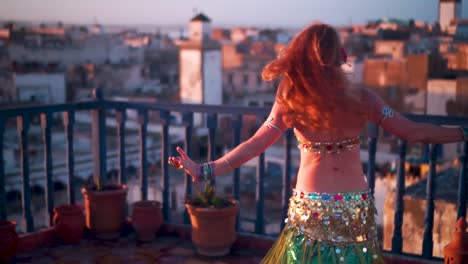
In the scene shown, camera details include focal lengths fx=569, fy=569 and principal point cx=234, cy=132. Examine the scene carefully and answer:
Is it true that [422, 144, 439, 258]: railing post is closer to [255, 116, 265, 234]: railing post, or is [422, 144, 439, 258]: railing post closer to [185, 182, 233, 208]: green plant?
[255, 116, 265, 234]: railing post

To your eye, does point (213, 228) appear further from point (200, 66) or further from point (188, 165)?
point (200, 66)

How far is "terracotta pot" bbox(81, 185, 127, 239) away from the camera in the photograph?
4.24 meters

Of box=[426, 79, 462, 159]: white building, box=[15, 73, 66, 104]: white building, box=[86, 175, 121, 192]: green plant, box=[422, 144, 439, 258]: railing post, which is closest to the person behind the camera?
box=[422, 144, 439, 258]: railing post

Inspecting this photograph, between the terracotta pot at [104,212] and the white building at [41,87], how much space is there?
29979 mm

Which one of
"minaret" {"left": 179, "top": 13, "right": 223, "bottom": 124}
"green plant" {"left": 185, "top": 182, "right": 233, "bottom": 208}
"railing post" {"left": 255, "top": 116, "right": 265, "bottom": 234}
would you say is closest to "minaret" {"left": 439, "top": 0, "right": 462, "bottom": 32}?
"railing post" {"left": 255, "top": 116, "right": 265, "bottom": 234}

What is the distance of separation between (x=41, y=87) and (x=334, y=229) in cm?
3515

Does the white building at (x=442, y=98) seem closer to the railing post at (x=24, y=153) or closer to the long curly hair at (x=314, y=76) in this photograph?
the railing post at (x=24, y=153)

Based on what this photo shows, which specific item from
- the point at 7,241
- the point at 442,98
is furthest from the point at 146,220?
the point at 442,98

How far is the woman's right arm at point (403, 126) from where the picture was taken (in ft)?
7.46

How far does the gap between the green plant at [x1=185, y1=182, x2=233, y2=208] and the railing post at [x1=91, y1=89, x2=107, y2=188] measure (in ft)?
3.29

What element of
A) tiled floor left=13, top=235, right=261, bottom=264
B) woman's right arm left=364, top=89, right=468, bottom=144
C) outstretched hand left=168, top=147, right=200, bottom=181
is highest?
woman's right arm left=364, top=89, right=468, bottom=144

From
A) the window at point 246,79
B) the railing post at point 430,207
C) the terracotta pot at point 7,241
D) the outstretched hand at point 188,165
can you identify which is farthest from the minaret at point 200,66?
the outstretched hand at point 188,165

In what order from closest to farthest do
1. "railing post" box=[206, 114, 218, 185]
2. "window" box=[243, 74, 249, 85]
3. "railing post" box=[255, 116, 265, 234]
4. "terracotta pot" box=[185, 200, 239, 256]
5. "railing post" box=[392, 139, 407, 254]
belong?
"railing post" box=[392, 139, 407, 254], "terracotta pot" box=[185, 200, 239, 256], "railing post" box=[255, 116, 265, 234], "railing post" box=[206, 114, 218, 185], "window" box=[243, 74, 249, 85]

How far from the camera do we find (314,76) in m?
2.13
